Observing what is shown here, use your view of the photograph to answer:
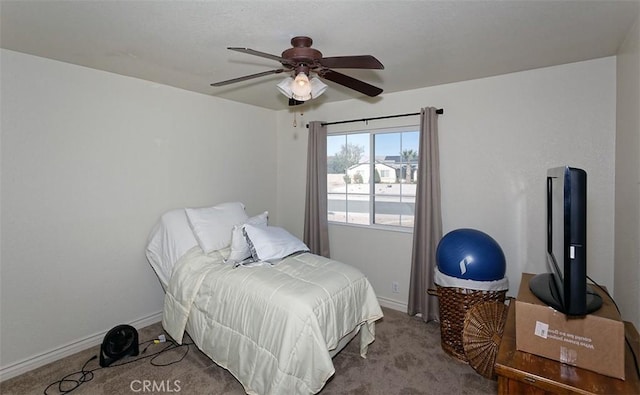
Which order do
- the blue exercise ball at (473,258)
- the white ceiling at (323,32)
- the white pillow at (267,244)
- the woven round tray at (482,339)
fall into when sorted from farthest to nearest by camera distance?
1. the white pillow at (267,244)
2. the blue exercise ball at (473,258)
3. the woven round tray at (482,339)
4. the white ceiling at (323,32)

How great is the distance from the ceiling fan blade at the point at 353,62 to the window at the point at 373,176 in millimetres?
1674

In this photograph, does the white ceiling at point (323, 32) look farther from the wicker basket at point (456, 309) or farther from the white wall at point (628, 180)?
the wicker basket at point (456, 309)

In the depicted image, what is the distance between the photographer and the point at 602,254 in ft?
7.75

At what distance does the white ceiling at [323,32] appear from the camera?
161 cm

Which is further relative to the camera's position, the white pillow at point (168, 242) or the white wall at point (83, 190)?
the white pillow at point (168, 242)

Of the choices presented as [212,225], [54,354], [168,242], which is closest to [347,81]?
[212,225]

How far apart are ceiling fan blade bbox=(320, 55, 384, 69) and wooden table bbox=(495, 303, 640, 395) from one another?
5.23ft

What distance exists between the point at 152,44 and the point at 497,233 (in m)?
3.16

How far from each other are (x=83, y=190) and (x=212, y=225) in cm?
106

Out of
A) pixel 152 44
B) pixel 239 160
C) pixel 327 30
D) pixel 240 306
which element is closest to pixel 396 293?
pixel 240 306

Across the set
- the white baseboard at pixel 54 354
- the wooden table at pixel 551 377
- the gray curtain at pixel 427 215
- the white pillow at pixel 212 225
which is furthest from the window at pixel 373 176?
the white baseboard at pixel 54 354

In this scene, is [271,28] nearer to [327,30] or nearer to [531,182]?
[327,30]

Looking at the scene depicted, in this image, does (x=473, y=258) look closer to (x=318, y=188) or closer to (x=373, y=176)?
(x=373, y=176)

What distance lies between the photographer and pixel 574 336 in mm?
1354
